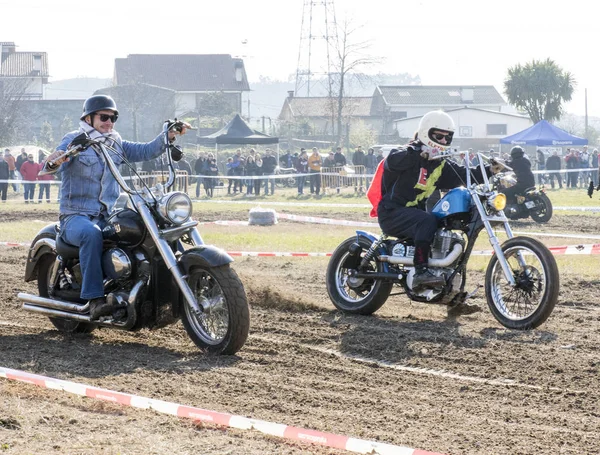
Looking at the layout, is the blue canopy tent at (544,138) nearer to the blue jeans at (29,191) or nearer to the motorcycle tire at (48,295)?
the blue jeans at (29,191)

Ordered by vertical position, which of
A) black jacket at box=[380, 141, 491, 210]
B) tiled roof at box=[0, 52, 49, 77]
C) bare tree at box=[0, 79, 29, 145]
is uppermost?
tiled roof at box=[0, 52, 49, 77]

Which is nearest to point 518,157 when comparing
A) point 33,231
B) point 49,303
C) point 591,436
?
point 33,231

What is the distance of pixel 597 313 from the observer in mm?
8766

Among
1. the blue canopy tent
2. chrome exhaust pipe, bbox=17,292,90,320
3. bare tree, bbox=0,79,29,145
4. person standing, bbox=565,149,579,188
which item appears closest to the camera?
chrome exhaust pipe, bbox=17,292,90,320

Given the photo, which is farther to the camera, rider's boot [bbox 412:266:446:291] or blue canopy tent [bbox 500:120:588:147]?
blue canopy tent [bbox 500:120:588:147]

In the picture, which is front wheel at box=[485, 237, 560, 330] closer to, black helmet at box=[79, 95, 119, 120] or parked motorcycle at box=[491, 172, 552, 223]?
black helmet at box=[79, 95, 119, 120]

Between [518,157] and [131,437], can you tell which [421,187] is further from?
[518,157]

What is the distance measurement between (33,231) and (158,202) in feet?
39.9

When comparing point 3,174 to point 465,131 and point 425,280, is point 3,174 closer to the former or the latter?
point 425,280

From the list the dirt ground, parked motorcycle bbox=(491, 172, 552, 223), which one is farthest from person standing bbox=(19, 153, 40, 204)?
the dirt ground

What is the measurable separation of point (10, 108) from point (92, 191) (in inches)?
1894

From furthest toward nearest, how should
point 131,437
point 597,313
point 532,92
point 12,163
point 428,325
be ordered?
1. point 532,92
2. point 12,163
3. point 597,313
4. point 428,325
5. point 131,437

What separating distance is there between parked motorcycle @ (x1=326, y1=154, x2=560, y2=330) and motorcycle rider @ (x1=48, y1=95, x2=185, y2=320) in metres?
2.33

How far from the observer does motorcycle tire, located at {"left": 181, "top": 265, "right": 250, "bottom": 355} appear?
21.5ft
